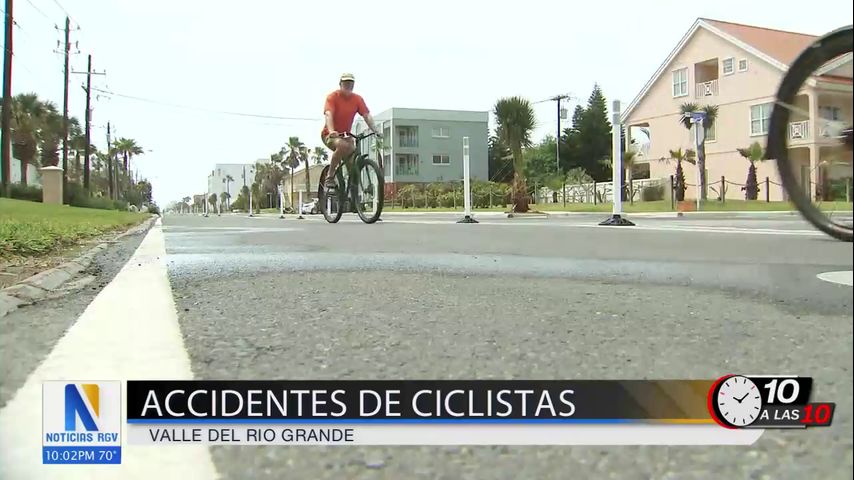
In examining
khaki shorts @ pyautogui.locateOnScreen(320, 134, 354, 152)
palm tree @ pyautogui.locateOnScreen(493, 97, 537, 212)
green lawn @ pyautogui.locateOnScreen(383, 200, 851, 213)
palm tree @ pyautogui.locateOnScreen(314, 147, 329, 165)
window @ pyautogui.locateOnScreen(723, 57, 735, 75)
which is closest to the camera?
green lawn @ pyautogui.locateOnScreen(383, 200, 851, 213)

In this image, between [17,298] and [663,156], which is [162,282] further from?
[663,156]

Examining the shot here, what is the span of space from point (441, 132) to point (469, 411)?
69 cm

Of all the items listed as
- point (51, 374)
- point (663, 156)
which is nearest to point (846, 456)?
point (663, 156)

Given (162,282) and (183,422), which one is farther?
(162,282)

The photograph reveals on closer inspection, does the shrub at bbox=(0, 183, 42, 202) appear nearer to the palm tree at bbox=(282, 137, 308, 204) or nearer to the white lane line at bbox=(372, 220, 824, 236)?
the palm tree at bbox=(282, 137, 308, 204)

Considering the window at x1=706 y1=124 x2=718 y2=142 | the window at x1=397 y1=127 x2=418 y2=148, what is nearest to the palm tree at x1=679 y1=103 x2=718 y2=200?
the window at x1=706 y1=124 x2=718 y2=142

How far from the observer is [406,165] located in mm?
1746

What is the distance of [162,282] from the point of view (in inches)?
61.3

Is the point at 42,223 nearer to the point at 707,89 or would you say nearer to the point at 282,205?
the point at 282,205

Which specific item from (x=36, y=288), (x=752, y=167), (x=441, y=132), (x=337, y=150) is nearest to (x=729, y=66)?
(x=752, y=167)

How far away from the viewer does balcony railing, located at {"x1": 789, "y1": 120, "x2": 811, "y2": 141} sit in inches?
31.3

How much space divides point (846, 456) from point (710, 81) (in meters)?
0.61

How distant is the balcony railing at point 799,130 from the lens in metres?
0.79

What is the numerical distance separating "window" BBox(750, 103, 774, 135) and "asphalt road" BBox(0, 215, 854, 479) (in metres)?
0.13
